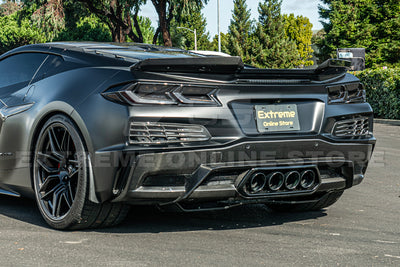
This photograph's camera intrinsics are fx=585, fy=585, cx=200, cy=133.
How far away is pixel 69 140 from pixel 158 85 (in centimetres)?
82

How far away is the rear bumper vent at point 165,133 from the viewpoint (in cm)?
361

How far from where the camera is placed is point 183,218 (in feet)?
15.3

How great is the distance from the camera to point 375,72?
20.5m

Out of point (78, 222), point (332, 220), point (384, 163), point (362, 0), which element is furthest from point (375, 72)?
point (362, 0)

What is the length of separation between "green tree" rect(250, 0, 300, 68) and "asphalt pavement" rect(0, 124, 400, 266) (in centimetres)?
7538

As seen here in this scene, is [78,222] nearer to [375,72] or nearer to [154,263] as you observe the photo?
[154,263]

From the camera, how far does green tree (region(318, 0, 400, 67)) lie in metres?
60.3

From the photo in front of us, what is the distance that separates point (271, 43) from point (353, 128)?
78899mm

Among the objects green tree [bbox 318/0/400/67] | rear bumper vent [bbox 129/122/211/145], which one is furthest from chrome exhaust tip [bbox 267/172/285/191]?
green tree [bbox 318/0/400/67]

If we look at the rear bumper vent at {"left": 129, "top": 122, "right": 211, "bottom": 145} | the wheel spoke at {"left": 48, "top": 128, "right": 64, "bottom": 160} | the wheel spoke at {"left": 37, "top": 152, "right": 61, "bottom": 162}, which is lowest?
the wheel spoke at {"left": 37, "top": 152, "right": 61, "bottom": 162}

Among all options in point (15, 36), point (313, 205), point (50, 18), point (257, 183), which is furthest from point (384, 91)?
point (15, 36)

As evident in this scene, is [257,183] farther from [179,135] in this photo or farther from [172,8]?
[172,8]

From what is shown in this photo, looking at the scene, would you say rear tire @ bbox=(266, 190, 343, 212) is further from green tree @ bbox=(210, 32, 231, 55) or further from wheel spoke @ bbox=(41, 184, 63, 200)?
green tree @ bbox=(210, 32, 231, 55)

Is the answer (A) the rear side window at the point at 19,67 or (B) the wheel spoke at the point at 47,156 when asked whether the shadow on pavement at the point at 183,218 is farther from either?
(A) the rear side window at the point at 19,67
